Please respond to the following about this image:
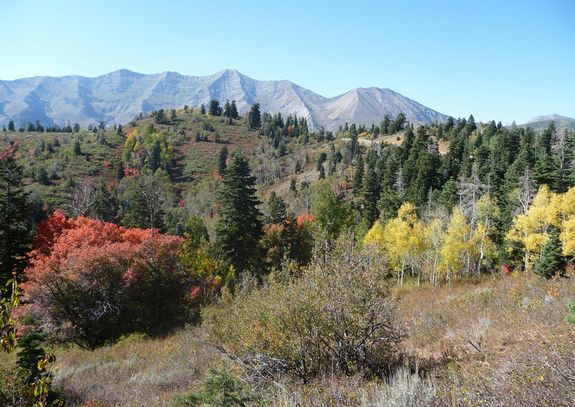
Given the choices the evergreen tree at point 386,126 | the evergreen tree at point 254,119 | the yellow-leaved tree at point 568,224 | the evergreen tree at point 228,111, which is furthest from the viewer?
the evergreen tree at point 228,111

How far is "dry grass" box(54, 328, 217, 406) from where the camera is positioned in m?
10.4

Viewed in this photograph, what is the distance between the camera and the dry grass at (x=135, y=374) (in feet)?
34.1

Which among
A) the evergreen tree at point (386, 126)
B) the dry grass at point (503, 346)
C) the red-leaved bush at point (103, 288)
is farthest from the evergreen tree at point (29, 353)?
the evergreen tree at point (386, 126)

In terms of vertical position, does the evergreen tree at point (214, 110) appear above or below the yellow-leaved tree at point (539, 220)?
above

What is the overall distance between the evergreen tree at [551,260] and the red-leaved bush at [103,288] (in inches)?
877

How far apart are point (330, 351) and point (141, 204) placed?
40.5 meters

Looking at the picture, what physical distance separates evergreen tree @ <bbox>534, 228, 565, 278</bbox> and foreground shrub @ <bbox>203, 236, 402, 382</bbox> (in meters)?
17.7

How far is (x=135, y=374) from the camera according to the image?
13.1m

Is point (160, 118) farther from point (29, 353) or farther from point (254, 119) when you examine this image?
point (29, 353)

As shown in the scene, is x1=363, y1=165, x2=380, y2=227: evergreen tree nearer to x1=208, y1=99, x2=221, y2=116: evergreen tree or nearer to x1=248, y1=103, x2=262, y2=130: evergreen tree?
x1=248, y1=103, x2=262, y2=130: evergreen tree

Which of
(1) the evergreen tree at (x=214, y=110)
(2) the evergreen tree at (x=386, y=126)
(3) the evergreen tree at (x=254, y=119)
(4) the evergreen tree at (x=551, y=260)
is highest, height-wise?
(1) the evergreen tree at (x=214, y=110)

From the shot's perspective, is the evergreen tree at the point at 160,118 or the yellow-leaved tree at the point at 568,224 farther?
the evergreen tree at the point at 160,118

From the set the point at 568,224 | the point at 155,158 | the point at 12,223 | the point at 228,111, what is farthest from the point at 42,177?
the point at 568,224

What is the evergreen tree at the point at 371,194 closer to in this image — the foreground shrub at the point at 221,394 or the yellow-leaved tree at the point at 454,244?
the yellow-leaved tree at the point at 454,244
